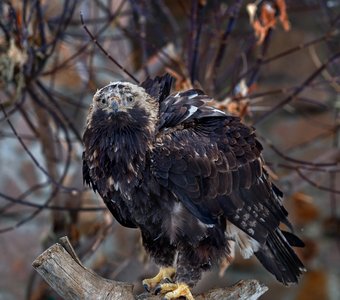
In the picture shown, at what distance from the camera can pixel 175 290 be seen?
10.9 feet

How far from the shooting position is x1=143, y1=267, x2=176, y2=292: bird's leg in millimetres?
3582

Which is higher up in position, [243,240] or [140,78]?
[140,78]

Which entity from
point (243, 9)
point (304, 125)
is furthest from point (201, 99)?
point (304, 125)

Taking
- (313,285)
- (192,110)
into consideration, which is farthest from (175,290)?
(313,285)

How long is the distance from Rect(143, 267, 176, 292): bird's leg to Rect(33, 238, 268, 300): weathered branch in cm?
46

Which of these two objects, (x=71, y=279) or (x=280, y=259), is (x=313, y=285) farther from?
(x=71, y=279)

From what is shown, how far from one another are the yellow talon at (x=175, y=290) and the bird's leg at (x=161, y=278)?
181 millimetres

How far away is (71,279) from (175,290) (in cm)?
56

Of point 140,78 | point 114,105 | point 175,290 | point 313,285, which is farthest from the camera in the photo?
point 313,285

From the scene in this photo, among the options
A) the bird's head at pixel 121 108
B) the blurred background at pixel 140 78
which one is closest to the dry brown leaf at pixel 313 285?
the blurred background at pixel 140 78

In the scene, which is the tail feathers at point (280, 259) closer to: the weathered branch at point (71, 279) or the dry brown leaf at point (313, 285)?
the weathered branch at point (71, 279)

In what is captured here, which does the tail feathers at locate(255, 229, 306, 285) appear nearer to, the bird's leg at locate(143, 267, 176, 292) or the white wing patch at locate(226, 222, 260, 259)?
the white wing patch at locate(226, 222, 260, 259)

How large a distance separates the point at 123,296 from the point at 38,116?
1.92m

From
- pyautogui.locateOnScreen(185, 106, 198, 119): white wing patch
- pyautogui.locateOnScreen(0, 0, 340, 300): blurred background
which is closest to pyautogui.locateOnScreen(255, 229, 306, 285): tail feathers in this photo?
pyautogui.locateOnScreen(185, 106, 198, 119): white wing patch
